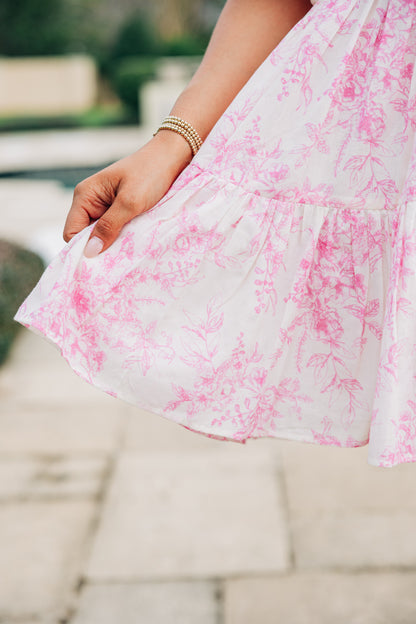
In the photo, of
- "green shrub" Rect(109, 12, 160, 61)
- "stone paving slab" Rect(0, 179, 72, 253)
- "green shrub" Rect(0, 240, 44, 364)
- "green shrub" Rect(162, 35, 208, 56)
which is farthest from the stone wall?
"green shrub" Rect(0, 240, 44, 364)

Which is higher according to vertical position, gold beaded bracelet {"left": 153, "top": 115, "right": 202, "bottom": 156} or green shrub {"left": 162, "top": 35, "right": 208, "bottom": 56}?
gold beaded bracelet {"left": 153, "top": 115, "right": 202, "bottom": 156}

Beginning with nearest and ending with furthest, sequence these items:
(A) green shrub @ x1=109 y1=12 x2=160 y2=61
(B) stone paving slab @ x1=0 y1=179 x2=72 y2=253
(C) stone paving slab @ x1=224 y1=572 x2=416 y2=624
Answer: (C) stone paving slab @ x1=224 y1=572 x2=416 y2=624
(B) stone paving slab @ x1=0 y1=179 x2=72 y2=253
(A) green shrub @ x1=109 y1=12 x2=160 y2=61

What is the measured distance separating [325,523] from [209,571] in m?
0.39

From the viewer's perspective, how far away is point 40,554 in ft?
6.57

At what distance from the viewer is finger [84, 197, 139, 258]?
100 cm

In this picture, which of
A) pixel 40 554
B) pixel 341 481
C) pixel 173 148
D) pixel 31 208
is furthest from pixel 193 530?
pixel 31 208

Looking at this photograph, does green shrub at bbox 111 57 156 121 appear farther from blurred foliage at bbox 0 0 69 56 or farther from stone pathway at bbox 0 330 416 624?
stone pathway at bbox 0 330 416 624

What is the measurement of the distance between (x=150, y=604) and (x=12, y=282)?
235 centimetres

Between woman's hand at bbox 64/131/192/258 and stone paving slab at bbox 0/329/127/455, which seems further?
stone paving slab at bbox 0/329/127/455

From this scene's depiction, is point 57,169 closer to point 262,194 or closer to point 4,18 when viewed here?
point 262,194

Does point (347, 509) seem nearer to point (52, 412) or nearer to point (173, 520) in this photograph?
point (173, 520)

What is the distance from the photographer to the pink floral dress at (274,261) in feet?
3.26

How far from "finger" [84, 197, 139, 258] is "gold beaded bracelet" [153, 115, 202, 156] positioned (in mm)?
144

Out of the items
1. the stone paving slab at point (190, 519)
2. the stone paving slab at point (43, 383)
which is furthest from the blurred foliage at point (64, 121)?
the stone paving slab at point (190, 519)
